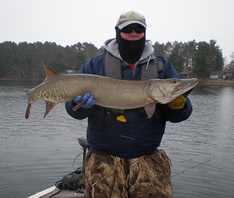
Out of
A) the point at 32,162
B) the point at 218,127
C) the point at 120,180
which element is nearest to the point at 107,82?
the point at 120,180

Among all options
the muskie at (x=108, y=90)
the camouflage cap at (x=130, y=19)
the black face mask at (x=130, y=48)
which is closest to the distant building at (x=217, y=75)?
the black face mask at (x=130, y=48)

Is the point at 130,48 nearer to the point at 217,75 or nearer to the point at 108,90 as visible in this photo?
the point at 108,90

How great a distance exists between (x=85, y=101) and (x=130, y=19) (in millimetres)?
1228

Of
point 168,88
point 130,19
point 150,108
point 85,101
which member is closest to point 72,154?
point 85,101

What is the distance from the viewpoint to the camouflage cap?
2.74 m

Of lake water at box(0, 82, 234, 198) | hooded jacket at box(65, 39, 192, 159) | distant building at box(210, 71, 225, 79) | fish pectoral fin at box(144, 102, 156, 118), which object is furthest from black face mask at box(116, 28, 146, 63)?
distant building at box(210, 71, 225, 79)

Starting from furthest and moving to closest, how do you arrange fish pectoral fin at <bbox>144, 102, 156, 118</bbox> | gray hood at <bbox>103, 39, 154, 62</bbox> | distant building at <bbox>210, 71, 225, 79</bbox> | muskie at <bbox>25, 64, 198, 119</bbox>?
1. distant building at <bbox>210, 71, 225, 79</bbox>
2. gray hood at <bbox>103, 39, 154, 62</bbox>
3. muskie at <bbox>25, 64, 198, 119</bbox>
4. fish pectoral fin at <bbox>144, 102, 156, 118</bbox>

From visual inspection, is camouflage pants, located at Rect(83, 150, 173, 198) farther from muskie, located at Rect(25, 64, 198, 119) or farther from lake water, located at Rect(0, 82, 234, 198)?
lake water, located at Rect(0, 82, 234, 198)

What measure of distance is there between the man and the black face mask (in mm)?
14

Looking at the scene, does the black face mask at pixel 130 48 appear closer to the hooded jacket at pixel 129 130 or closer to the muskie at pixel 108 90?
the hooded jacket at pixel 129 130

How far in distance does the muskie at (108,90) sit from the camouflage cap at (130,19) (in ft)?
2.49

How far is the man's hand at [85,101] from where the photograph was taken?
2586 mm

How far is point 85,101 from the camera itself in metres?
2.61

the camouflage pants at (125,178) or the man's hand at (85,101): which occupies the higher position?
the man's hand at (85,101)
